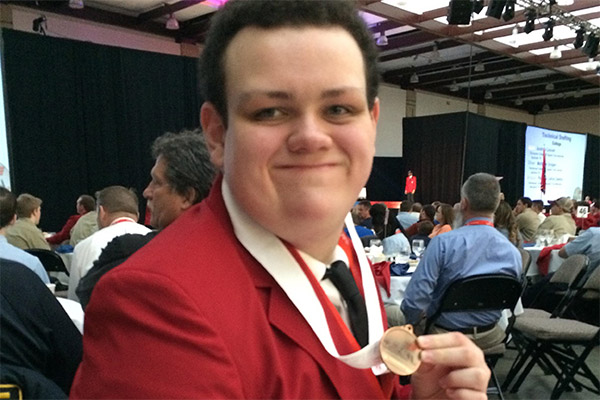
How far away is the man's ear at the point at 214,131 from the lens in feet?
2.57

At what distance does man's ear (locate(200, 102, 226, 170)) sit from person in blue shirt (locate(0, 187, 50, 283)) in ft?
7.09

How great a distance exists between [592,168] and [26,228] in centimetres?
1739

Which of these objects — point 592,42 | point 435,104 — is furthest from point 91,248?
point 435,104

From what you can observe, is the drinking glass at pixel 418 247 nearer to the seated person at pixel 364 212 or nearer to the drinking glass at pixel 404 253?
the drinking glass at pixel 404 253

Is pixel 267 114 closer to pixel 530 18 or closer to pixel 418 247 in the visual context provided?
pixel 418 247

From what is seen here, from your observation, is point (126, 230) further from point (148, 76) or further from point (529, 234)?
point (148, 76)

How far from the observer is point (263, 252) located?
727 millimetres

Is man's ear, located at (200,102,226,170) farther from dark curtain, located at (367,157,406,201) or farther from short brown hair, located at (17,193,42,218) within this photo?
dark curtain, located at (367,157,406,201)

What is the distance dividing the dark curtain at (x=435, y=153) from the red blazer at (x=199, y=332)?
12.8m

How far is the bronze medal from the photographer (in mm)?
726

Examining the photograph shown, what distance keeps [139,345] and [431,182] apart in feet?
44.6

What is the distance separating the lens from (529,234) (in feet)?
21.1

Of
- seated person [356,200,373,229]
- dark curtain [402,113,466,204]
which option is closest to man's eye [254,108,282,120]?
seated person [356,200,373,229]

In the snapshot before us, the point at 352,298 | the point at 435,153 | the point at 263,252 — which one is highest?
the point at 263,252
